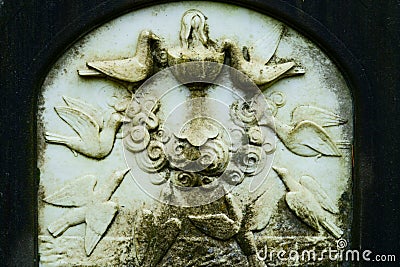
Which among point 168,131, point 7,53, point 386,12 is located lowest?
point 168,131

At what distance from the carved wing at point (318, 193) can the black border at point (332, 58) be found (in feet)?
0.42

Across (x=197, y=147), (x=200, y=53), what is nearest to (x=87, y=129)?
(x=197, y=147)

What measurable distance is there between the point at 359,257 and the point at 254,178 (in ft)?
2.20

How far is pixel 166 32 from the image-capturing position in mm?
3412

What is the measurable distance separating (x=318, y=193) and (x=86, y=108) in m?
1.26

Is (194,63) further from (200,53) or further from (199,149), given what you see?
(199,149)

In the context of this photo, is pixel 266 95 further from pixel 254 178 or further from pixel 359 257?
pixel 359 257

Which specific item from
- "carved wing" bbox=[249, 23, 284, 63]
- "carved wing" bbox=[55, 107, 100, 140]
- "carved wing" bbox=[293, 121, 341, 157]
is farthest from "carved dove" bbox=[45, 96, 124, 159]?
"carved wing" bbox=[293, 121, 341, 157]

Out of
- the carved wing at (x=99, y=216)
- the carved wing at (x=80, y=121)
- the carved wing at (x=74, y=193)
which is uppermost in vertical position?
the carved wing at (x=80, y=121)

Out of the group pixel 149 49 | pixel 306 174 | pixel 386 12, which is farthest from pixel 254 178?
pixel 386 12

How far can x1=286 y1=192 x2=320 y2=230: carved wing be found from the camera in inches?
136

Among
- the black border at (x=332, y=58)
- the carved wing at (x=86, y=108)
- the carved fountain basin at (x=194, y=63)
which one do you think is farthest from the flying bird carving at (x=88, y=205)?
the carved fountain basin at (x=194, y=63)

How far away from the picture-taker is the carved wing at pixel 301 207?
136 inches

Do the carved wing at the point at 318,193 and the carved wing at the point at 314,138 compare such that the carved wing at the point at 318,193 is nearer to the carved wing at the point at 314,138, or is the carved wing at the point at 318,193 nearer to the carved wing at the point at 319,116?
the carved wing at the point at 314,138
